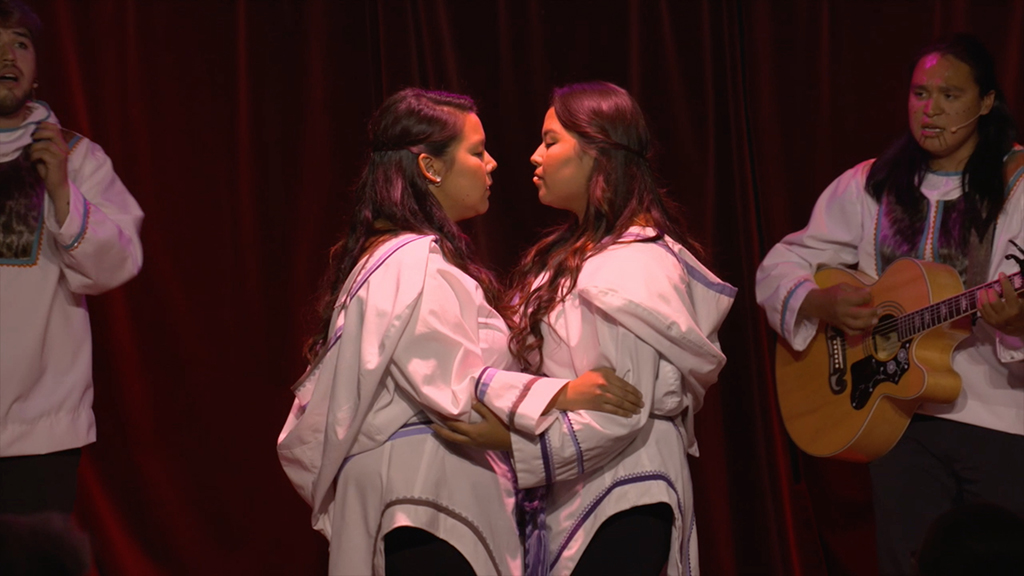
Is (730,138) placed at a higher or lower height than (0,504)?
higher

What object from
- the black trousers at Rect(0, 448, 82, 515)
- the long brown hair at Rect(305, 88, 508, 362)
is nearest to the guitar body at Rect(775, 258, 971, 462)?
the long brown hair at Rect(305, 88, 508, 362)

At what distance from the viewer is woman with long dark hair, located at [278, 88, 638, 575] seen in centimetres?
222

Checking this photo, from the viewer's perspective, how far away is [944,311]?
2.78 meters

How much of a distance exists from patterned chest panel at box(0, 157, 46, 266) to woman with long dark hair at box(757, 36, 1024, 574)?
2218 millimetres

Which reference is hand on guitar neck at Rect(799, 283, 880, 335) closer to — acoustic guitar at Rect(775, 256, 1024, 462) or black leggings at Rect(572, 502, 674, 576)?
acoustic guitar at Rect(775, 256, 1024, 462)

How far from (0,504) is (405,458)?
1227mm

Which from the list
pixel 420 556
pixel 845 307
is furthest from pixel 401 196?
pixel 845 307

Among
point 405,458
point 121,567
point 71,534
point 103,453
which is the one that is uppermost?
point 71,534

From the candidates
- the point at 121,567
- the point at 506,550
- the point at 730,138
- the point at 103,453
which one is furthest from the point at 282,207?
the point at 506,550

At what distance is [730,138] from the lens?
3988mm

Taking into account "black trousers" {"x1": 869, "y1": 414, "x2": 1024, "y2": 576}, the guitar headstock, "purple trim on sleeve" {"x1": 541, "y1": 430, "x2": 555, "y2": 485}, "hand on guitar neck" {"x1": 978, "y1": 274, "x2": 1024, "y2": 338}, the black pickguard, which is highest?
the guitar headstock

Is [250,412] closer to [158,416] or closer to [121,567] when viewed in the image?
[158,416]

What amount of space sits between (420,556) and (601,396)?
53 centimetres

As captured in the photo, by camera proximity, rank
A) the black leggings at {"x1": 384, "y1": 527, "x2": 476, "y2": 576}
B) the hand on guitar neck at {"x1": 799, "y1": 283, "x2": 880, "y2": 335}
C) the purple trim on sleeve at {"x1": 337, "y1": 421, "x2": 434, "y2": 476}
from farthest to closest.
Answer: the hand on guitar neck at {"x1": 799, "y1": 283, "x2": 880, "y2": 335}, the purple trim on sleeve at {"x1": 337, "y1": 421, "x2": 434, "y2": 476}, the black leggings at {"x1": 384, "y1": 527, "x2": 476, "y2": 576}
